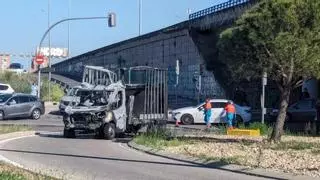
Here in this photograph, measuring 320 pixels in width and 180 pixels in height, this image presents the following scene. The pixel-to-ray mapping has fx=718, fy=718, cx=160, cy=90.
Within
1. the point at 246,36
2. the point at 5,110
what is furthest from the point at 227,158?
the point at 5,110

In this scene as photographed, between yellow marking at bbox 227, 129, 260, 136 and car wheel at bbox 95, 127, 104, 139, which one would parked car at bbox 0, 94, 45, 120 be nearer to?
car wheel at bbox 95, 127, 104, 139

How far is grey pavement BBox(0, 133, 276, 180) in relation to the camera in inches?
563

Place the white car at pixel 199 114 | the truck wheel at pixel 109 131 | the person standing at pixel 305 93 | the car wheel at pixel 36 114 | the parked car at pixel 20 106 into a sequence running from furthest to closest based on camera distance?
→ the person standing at pixel 305 93 → the car wheel at pixel 36 114 → the parked car at pixel 20 106 → the white car at pixel 199 114 → the truck wheel at pixel 109 131

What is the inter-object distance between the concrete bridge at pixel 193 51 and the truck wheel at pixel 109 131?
27.2 meters

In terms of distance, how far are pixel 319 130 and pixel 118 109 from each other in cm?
738

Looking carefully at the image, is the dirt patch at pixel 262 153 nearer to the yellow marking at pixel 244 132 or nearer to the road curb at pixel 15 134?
the yellow marking at pixel 244 132

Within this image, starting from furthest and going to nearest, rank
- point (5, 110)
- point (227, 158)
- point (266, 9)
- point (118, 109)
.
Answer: point (5, 110)
point (118, 109)
point (266, 9)
point (227, 158)

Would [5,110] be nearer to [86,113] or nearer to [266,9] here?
[86,113]

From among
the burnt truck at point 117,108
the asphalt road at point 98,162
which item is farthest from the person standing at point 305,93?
the asphalt road at point 98,162

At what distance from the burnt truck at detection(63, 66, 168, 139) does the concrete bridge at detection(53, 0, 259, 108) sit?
81.3 feet

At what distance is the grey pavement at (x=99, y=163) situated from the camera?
14.3 metres

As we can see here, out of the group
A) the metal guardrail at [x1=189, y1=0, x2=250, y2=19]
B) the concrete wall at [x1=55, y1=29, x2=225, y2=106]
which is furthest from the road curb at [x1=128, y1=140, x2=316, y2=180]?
the concrete wall at [x1=55, y1=29, x2=225, y2=106]

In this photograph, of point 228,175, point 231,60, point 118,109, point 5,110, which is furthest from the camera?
point 5,110

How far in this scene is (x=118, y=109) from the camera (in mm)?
26891
